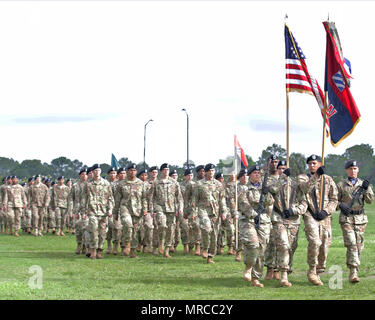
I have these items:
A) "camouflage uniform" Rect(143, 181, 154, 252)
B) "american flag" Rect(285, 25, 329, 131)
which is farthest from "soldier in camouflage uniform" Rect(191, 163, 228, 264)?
"american flag" Rect(285, 25, 329, 131)

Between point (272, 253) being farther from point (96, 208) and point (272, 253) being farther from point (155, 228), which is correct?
point (155, 228)

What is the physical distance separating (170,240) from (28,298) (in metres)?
8.23

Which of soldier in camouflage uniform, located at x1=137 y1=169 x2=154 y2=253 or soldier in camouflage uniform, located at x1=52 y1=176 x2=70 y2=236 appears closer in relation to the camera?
soldier in camouflage uniform, located at x1=137 y1=169 x2=154 y2=253

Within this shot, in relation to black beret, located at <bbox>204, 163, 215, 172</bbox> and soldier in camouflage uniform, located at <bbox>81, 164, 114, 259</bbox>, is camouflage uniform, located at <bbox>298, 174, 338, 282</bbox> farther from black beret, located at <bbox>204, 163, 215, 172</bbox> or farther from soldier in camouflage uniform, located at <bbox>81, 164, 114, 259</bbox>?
soldier in camouflage uniform, located at <bbox>81, 164, 114, 259</bbox>

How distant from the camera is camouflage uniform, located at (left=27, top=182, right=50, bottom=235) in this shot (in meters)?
30.8

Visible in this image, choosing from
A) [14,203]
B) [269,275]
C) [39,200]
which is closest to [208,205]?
[269,275]

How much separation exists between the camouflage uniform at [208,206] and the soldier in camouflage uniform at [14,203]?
13.9 metres

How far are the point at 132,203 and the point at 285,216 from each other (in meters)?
7.23

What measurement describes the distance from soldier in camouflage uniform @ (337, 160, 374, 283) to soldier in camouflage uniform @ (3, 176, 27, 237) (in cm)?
1990

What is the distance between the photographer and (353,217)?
44.9 ft

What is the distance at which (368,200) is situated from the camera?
13.8 m

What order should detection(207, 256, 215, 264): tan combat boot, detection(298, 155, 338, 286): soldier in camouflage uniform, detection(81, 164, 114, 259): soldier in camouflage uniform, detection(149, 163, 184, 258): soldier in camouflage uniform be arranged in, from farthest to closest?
detection(149, 163, 184, 258): soldier in camouflage uniform, detection(81, 164, 114, 259): soldier in camouflage uniform, detection(207, 256, 215, 264): tan combat boot, detection(298, 155, 338, 286): soldier in camouflage uniform

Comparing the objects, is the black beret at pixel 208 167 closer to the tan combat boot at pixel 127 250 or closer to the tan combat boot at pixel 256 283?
the tan combat boot at pixel 127 250
